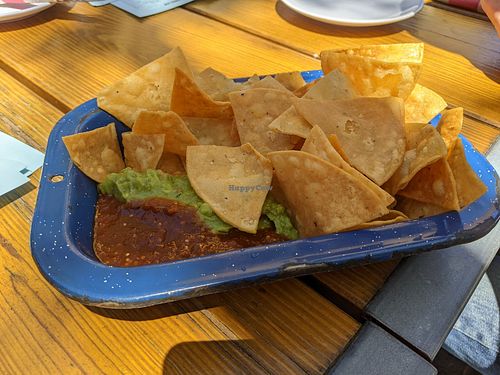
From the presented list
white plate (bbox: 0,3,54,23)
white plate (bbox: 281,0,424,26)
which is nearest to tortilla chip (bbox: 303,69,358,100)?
white plate (bbox: 281,0,424,26)

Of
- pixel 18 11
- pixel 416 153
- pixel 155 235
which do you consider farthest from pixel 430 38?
pixel 18 11

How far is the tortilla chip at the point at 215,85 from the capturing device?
42.7 inches

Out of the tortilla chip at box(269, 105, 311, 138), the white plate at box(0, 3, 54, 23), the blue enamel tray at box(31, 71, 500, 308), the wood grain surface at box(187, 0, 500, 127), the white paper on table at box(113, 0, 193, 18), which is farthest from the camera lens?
the white paper on table at box(113, 0, 193, 18)

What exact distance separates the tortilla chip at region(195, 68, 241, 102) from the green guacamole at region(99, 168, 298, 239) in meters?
0.26

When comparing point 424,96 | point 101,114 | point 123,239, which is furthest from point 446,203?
point 101,114

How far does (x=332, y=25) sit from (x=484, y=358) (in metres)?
1.29

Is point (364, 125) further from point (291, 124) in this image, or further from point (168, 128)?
point (168, 128)

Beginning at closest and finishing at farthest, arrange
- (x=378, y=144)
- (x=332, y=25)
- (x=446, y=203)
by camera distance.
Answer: (x=446, y=203), (x=378, y=144), (x=332, y=25)

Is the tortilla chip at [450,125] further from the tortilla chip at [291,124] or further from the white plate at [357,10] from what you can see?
the white plate at [357,10]

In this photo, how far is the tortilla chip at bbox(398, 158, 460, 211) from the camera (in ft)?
2.55

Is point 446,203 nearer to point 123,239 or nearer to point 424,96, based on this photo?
point 424,96

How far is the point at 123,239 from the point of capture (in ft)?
2.64

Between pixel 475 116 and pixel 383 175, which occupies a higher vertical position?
pixel 383 175

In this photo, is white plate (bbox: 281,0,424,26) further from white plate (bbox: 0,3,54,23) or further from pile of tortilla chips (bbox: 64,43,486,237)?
white plate (bbox: 0,3,54,23)
